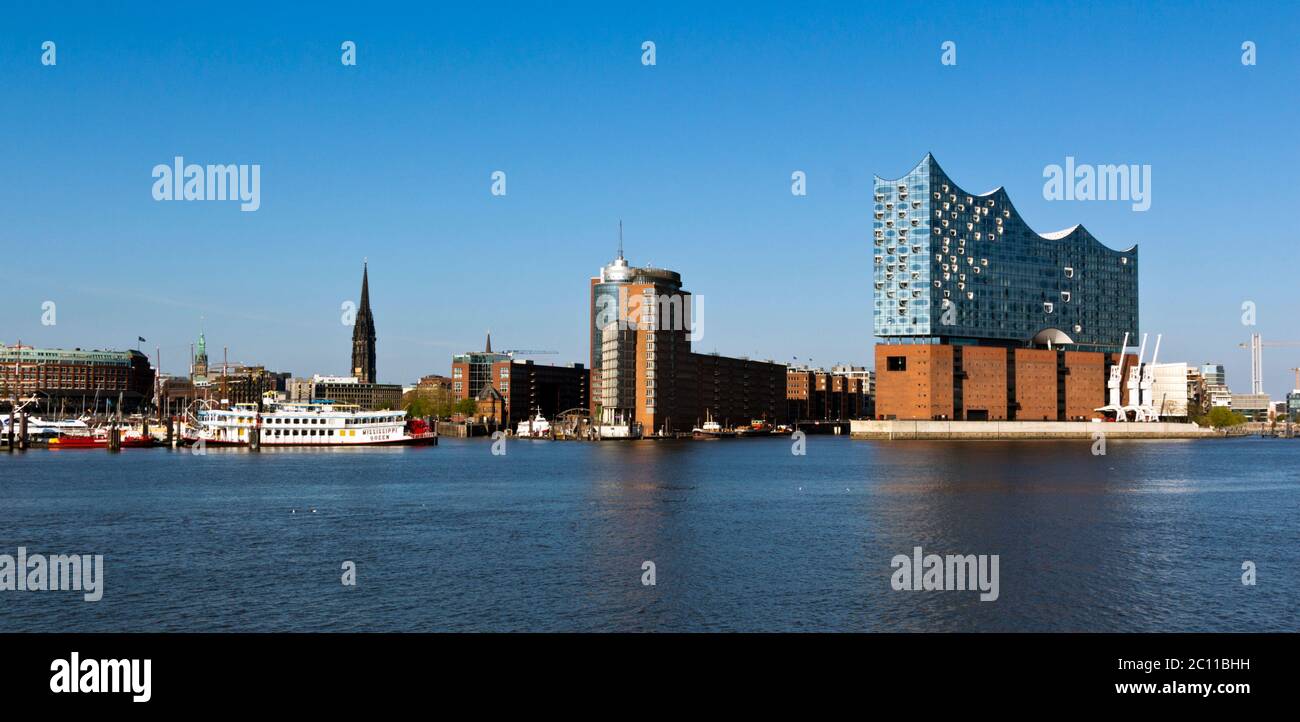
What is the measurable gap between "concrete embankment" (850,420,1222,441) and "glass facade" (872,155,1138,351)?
13.7 metres

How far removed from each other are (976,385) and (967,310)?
11981 mm

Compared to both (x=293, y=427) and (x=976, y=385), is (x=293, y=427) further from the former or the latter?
(x=976, y=385)

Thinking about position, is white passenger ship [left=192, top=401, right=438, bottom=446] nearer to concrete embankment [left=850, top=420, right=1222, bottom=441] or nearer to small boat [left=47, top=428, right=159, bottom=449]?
small boat [left=47, top=428, right=159, bottom=449]

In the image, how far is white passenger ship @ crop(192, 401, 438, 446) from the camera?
12975cm

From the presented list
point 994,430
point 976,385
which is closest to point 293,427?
point 976,385

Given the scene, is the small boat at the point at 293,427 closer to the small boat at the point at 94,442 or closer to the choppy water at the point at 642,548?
the small boat at the point at 94,442

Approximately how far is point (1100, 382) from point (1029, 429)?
877 inches

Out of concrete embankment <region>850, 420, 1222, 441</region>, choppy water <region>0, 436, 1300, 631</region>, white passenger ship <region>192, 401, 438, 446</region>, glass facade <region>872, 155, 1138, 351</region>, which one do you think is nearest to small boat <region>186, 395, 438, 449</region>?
white passenger ship <region>192, 401, 438, 446</region>

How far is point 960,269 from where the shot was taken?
563ft

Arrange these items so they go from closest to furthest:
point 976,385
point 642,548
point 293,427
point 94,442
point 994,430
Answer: point 642,548, point 293,427, point 94,442, point 994,430, point 976,385

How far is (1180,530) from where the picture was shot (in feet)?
154

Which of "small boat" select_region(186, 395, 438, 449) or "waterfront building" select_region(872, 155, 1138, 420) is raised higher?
"waterfront building" select_region(872, 155, 1138, 420)

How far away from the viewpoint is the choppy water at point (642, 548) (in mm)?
27953
